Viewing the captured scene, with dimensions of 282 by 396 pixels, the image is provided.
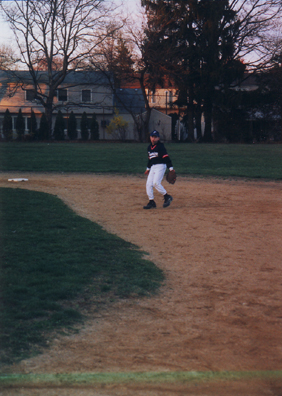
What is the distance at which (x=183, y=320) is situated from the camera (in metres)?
3.81

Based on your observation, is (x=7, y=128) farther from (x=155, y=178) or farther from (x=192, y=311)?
(x=192, y=311)

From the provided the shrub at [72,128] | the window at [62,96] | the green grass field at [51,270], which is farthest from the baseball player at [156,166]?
the window at [62,96]

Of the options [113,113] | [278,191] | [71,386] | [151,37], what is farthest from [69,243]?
[113,113]

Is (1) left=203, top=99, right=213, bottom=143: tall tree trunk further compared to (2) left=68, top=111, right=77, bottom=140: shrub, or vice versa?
(2) left=68, top=111, right=77, bottom=140: shrub

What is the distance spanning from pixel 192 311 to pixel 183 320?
0.24 metres

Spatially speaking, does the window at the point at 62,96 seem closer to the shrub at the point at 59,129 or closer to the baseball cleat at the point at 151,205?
the shrub at the point at 59,129

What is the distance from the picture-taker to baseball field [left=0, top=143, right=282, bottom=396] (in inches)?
110

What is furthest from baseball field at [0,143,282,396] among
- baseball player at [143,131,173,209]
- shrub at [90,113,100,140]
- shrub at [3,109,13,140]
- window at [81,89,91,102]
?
window at [81,89,91,102]

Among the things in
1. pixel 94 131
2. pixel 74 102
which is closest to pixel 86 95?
pixel 74 102

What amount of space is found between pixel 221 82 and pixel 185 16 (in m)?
6.18

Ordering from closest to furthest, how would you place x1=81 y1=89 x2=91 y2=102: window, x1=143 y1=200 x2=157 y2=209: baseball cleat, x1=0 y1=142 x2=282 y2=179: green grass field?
x1=143 y1=200 x2=157 y2=209: baseball cleat < x1=0 y1=142 x2=282 y2=179: green grass field < x1=81 y1=89 x2=91 y2=102: window

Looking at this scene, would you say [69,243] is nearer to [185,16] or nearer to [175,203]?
[175,203]

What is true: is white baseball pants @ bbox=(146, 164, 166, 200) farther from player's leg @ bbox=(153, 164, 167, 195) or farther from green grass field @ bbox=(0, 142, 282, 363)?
green grass field @ bbox=(0, 142, 282, 363)

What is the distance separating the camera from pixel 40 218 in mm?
7664
